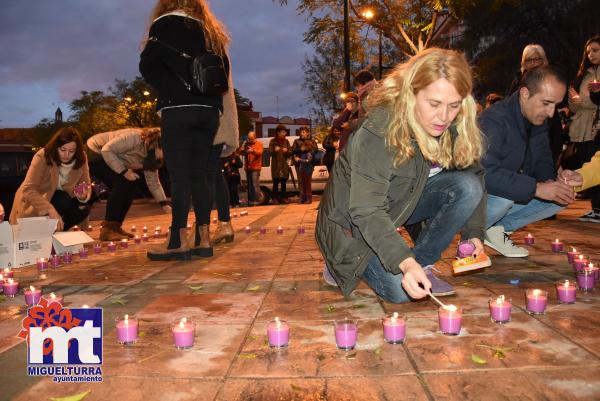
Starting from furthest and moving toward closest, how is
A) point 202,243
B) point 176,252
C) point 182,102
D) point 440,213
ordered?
1. point 202,243
2. point 176,252
3. point 182,102
4. point 440,213

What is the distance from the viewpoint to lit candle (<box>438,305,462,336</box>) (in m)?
2.75

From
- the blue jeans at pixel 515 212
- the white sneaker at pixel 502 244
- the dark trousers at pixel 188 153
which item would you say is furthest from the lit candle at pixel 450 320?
the dark trousers at pixel 188 153

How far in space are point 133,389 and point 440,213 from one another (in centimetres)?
229

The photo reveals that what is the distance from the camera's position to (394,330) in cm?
266

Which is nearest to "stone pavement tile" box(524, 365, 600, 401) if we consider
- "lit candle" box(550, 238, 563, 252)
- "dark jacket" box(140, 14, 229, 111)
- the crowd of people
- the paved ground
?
the paved ground

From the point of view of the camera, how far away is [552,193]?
4.29 metres

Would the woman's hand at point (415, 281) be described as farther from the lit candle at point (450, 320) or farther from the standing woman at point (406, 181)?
the lit candle at point (450, 320)

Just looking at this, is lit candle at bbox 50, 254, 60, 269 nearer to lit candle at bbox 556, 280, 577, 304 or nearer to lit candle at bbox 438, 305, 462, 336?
lit candle at bbox 438, 305, 462, 336

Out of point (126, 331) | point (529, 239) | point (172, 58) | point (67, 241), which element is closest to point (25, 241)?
point (67, 241)

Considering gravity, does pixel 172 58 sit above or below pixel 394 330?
above

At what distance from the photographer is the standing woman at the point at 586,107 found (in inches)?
262

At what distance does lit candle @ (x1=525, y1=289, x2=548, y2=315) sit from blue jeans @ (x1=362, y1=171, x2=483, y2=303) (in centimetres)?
69

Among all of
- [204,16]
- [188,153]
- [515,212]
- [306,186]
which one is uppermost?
[204,16]

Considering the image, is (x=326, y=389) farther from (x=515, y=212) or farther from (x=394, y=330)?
(x=515, y=212)
